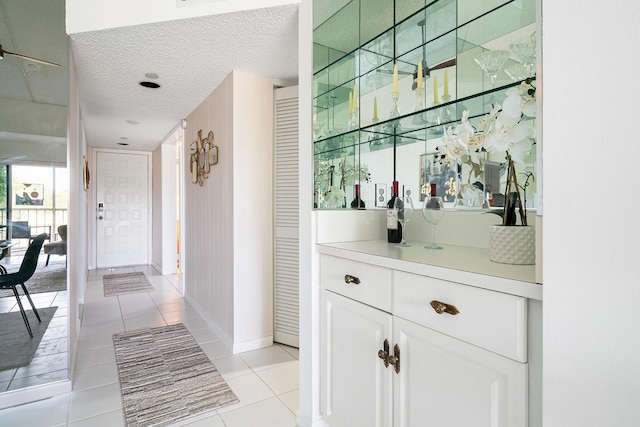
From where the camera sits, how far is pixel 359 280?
1356 millimetres

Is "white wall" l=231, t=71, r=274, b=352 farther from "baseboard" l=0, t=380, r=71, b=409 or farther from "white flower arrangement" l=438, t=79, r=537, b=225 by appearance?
"white flower arrangement" l=438, t=79, r=537, b=225

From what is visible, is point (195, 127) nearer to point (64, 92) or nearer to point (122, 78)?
point (122, 78)

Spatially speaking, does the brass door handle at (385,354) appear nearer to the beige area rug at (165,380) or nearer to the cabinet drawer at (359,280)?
the cabinet drawer at (359,280)

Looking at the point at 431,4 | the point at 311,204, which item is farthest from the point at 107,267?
the point at 431,4

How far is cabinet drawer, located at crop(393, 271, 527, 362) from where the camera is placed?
32.3 inches

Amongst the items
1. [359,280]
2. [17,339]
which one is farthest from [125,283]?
[359,280]

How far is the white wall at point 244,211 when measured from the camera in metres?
2.73

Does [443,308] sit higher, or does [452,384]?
[443,308]

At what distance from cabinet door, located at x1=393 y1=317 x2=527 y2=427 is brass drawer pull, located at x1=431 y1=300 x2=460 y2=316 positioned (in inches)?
3.3

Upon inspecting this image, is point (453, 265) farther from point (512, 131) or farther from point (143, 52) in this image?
point (143, 52)

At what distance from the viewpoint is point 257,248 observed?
2840 millimetres

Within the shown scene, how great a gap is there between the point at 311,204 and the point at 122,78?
2346mm

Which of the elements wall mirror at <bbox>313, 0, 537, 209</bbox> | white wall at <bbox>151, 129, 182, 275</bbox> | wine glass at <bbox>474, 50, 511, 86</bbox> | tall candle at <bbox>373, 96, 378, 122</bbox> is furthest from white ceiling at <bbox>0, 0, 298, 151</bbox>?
white wall at <bbox>151, 129, 182, 275</bbox>

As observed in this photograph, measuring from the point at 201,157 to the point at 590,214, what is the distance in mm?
3502
